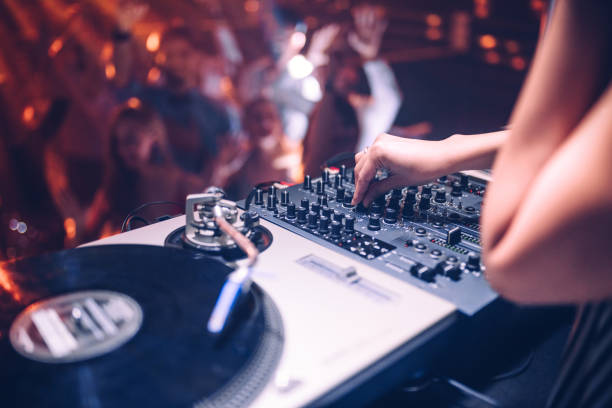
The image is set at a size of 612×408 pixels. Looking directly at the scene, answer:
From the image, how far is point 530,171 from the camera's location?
20.8 inches

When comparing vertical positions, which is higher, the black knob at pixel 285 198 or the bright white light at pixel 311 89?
the black knob at pixel 285 198

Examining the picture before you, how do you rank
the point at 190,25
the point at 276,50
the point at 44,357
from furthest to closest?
the point at 276,50
the point at 190,25
the point at 44,357

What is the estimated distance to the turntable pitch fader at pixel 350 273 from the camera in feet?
2.04

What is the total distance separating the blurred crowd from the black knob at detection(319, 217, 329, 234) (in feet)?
7.26

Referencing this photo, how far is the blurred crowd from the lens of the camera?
263cm

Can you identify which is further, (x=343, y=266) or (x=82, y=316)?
(x=343, y=266)

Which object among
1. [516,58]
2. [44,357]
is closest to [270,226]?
[44,357]

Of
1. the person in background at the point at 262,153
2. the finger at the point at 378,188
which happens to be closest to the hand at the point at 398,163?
the finger at the point at 378,188

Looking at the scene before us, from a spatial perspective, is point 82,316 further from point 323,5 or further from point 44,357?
point 323,5

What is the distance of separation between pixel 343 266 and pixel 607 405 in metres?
0.46

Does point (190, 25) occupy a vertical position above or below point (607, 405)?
above

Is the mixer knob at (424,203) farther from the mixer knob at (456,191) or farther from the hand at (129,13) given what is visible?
the hand at (129,13)

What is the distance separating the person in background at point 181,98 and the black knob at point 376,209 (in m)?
2.30

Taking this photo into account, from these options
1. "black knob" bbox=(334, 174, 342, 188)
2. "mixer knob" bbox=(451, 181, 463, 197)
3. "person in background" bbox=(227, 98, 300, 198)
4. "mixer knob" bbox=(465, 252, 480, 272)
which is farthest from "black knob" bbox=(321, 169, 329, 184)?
"person in background" bbox=(227, 98, 300, 198)
